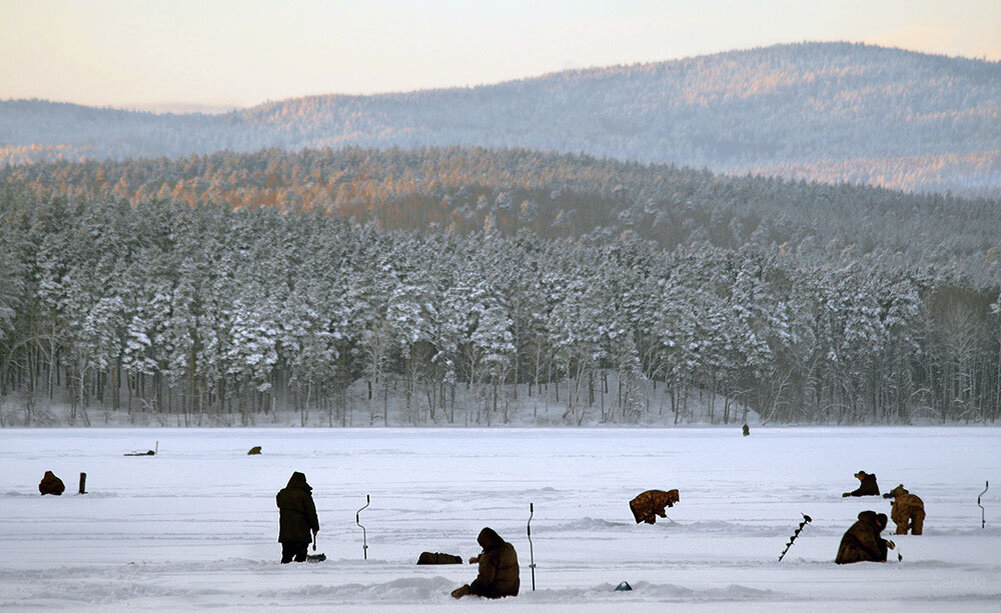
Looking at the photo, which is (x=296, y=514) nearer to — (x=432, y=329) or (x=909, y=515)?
(x=909, y=515)

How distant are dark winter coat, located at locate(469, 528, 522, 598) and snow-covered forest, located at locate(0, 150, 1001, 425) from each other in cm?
7005

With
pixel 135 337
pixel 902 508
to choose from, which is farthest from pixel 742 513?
pixel 135 337

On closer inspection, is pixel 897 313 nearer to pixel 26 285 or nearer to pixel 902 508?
pixel 26 285

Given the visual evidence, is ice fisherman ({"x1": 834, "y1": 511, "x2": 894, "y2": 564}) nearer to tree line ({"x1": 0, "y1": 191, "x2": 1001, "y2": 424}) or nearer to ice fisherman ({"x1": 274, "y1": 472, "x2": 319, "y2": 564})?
ice fisherman ({"x1": 274, "y1": 472, "x2": 319, "y2": 564})

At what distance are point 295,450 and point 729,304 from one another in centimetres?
6114

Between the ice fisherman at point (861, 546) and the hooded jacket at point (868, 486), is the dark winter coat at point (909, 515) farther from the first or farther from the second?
the hooded jacket at point (868, 486)

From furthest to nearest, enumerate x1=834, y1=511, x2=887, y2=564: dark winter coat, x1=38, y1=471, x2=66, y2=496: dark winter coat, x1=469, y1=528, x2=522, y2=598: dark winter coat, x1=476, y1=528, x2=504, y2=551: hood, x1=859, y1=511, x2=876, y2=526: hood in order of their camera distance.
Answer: x1=38, y1=471, x2=66, y2=496: dark winter coat, x1=859, y1=511, x2=876, y2=526: hood, x1=834, y1=511, x2=887, y2=564: dark winter coat, x1=469, y1=528, x2=522, y2=598: dark winter coat, x1=476, y1=528, x2=504, y2=551: hood

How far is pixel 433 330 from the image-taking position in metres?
91.6

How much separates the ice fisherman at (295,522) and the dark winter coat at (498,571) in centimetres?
380

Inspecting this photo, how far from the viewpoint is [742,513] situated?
928 inches

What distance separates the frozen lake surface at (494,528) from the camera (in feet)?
47.1

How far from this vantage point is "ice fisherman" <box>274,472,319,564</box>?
55.8 feet

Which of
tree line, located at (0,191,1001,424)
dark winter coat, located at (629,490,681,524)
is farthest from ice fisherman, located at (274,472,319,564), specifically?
tree line, located at (0,191,1001,424)

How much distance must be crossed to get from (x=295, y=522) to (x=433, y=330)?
245 ft
